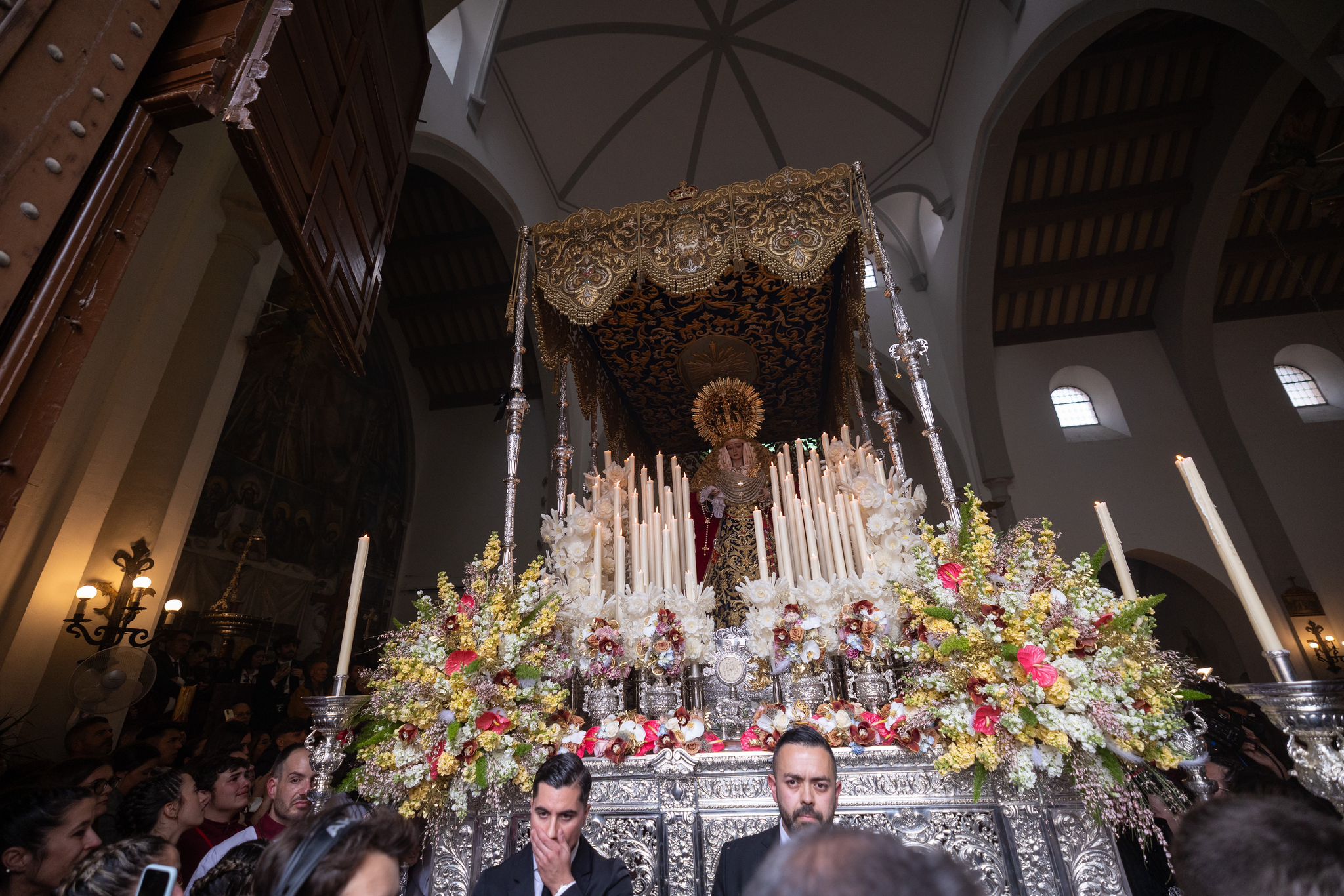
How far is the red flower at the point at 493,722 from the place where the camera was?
254cm

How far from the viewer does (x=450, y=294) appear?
12.0 metres

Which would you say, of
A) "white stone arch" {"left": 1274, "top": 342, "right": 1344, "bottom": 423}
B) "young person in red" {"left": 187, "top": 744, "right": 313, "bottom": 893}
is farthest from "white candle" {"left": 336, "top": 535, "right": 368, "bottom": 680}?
"white stone arch" {"left": 1274, "top": 342, "right": 1344, "bottom": 423}

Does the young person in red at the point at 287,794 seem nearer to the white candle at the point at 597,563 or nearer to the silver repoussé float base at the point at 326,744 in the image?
the silver repoussé float base at the point at 326,744

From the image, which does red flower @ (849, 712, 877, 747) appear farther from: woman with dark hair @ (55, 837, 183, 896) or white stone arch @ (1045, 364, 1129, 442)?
white stone arch @ (1045, 364, 1129, 442)

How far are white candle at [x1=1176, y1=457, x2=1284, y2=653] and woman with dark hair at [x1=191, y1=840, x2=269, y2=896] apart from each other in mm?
2884

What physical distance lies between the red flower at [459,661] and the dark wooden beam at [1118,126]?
34.6ft

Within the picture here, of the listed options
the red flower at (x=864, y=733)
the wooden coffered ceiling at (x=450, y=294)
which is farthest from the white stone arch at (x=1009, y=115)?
the wooden coffered ceiling at (x=450, y=294)

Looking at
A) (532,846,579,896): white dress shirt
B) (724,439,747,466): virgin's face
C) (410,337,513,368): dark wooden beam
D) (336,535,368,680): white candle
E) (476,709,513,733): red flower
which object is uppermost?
(410,337,513,368): dark wooden beam

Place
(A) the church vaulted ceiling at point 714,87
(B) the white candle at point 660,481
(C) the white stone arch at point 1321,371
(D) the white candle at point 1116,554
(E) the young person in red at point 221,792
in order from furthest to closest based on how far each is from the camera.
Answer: (C) the white stone arch at point 1321,371 → (A) the church vaulted ceiling at point 714,87 → (B) the white candle at point 660,481 → (E) the young person in red at point 221,792 → (D) the white candle at point 1116,554

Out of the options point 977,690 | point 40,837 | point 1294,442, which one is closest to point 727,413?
point 977,690

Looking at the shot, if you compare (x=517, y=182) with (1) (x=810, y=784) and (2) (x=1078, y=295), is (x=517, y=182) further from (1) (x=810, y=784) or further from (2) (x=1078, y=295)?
(2) (x=1078, y=295)

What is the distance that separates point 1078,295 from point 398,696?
13.0m

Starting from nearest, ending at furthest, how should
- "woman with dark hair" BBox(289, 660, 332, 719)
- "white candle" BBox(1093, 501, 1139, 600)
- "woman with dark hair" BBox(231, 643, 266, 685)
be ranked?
1. "white candle" BBox(1093, 501, 1139, 600)
2. "woman with dark hair" BBox(289, 660, 332, 719)
3. "woman with dark hair" BBox(231, 643, 266, 685)

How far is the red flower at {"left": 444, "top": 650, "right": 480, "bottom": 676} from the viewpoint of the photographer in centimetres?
263
